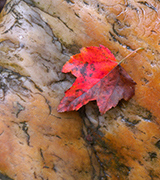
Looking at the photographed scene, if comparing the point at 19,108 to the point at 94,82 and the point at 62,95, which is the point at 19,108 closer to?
the point at 62,95

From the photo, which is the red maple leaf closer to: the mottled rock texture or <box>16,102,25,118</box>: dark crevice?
the mottled rock texture

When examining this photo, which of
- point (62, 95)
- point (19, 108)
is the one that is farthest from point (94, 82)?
point (19, 108)

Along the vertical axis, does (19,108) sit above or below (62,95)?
below

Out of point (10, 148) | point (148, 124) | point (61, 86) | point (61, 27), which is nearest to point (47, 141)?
point (10, 148)

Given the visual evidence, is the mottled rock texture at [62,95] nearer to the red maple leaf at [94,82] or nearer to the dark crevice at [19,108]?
the dark crevice at [19,108]

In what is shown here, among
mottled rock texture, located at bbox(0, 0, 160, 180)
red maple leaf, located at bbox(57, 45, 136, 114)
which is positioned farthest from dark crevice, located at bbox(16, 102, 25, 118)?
red maple leaf, located at bbox(57, 45, 136, 114)
